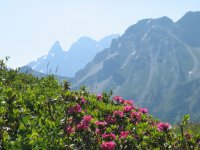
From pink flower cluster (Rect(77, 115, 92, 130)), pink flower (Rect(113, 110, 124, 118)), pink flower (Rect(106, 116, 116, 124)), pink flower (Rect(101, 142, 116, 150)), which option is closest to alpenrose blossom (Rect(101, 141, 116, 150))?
pink flower (Rect(101, 142, 116, 150))

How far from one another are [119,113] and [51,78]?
659 cm

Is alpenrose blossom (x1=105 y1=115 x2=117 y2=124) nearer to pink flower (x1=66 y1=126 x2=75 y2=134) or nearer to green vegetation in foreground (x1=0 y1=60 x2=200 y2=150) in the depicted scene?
green vegetation in foreground (x1=0 y1=60 x2=200 y2=150)

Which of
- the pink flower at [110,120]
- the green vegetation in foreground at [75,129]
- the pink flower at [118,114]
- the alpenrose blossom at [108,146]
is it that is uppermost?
the pink flower at [118,114]

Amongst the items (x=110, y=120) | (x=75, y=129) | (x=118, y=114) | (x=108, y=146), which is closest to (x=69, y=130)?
(x=75, y=129)

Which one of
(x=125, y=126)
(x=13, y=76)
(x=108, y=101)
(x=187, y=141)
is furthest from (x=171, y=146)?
(x=13, y=76)

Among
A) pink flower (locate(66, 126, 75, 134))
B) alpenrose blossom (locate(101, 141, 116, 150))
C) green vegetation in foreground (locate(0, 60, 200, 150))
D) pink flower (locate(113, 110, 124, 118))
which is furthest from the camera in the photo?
pink flower (locate(113, 110, 124, 118))

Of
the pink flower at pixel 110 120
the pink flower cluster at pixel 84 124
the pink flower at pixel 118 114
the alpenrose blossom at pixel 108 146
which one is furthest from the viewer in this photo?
the pink flower at pixel 118 114

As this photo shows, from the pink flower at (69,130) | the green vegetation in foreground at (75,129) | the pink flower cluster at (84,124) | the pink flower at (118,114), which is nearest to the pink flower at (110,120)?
the green vegetation in foreground at (75,129)

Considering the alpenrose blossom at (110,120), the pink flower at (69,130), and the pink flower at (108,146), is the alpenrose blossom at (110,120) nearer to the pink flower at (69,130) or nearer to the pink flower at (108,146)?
the pink flower at (69,130)

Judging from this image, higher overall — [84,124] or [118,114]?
[118,114]

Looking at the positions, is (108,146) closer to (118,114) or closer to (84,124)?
(84,124)

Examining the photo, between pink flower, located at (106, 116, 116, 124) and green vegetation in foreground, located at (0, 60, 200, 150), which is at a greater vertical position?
pink flower, located at (106, 116, 116, 124)

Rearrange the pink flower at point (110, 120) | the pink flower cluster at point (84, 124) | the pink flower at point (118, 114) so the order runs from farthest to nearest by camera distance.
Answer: the pink flower at point (118, 114), the pink flower at point (110, 120), the pink flower cluster at point (84, 124)

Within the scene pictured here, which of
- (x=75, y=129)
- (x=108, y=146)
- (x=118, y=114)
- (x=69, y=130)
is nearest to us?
(x=108, y=146)
